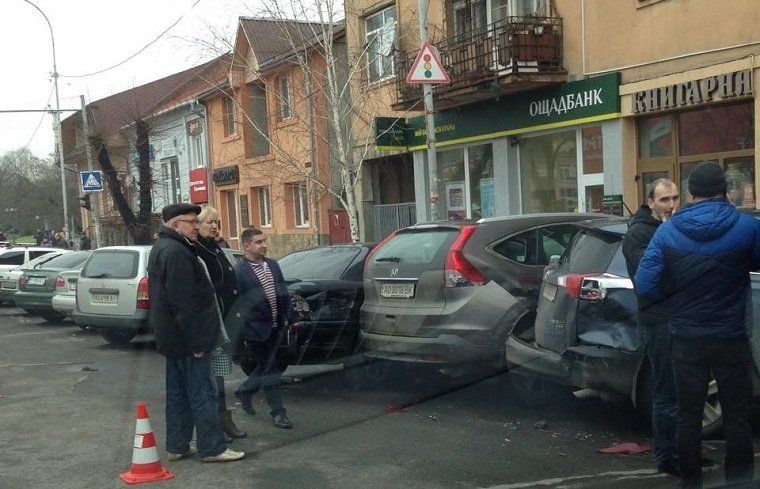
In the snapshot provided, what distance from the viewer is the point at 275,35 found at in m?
22.9

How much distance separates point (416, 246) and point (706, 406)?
116 inches

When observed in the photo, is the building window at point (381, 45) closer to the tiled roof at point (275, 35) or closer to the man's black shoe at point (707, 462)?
the tiled roof at point (275, 35)

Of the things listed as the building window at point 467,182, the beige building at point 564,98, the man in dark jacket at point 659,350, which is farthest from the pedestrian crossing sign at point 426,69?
the man in dark jacket at point 659,350

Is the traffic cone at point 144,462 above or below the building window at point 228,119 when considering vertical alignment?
below

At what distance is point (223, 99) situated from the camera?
95.2 ft

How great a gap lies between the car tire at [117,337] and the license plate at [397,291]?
562 centimetres

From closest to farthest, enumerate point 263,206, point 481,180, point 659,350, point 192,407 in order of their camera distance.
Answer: point 659,350 < point 192,407 < point 481,180 < point 263,206

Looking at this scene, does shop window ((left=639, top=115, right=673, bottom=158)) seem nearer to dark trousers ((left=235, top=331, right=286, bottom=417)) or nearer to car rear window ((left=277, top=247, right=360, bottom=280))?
car rear window ((left=277, top=247, right=360, bottom=280))

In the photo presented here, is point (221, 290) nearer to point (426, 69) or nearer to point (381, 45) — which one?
point (426, 69)

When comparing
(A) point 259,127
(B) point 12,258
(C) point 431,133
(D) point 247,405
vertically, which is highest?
(A) point 259,127

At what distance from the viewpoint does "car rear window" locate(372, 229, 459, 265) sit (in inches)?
289

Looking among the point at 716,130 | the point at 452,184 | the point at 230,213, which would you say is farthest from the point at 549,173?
the point at 230,213

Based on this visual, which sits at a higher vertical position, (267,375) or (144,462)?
(267,375)

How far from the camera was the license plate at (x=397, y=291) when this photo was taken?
7.31 m
